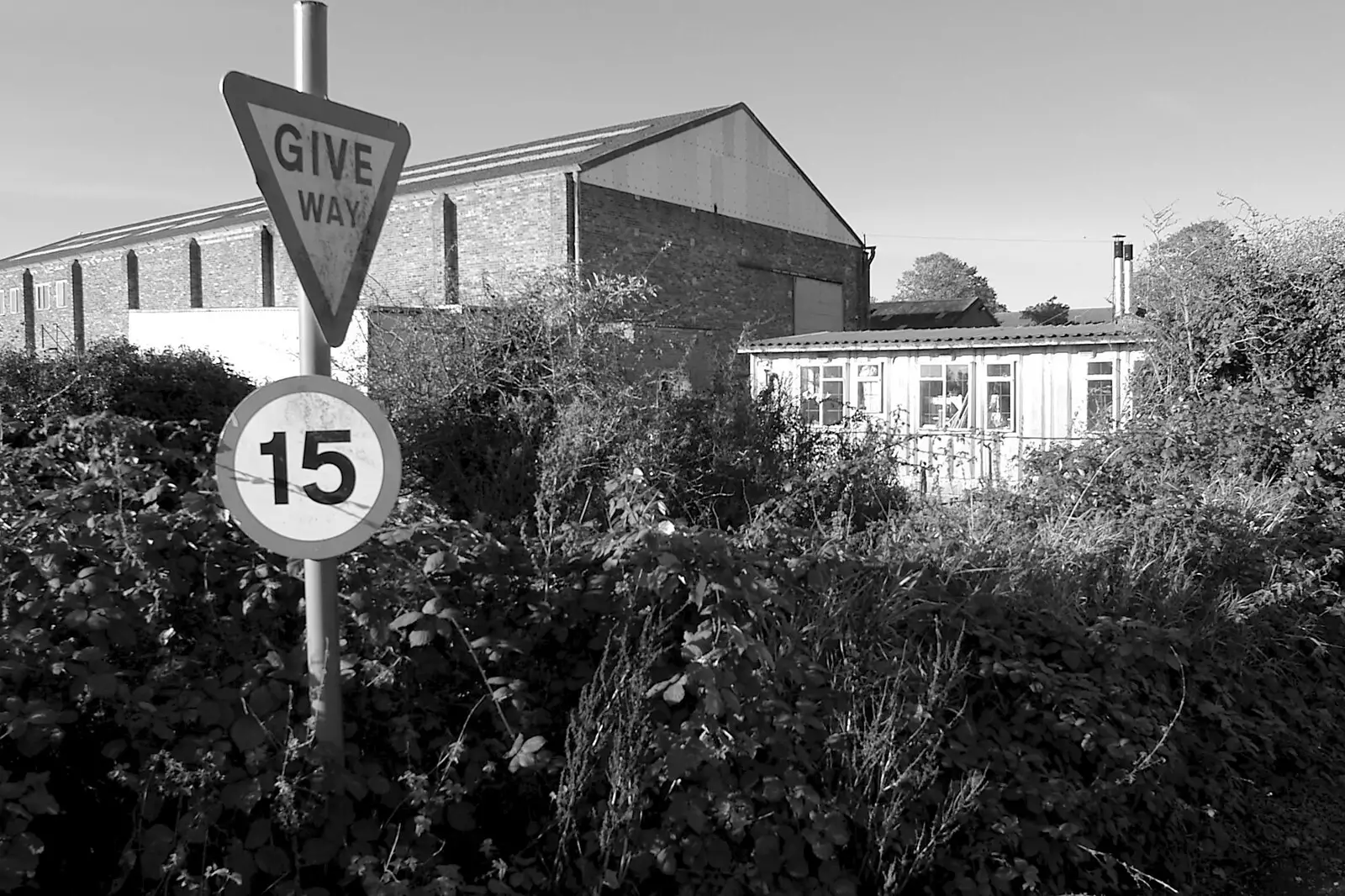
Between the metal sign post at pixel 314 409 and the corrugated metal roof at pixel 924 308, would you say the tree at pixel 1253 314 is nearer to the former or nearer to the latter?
the metal sign post at pixel 314 409

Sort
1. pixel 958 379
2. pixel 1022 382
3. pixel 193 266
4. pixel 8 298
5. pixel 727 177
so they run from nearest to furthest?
1. pixel 1022 382
2. pixel 958 379
3. pixel 727 177
4. pixel 193 266
5. pixel 8 298

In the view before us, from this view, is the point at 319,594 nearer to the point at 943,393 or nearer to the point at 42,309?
the point at 943,393

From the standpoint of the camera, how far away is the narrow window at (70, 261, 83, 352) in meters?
44.2

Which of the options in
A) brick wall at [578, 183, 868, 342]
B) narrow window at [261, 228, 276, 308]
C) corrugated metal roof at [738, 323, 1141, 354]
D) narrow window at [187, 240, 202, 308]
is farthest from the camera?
narrow window at [187, 240, 202, 308]

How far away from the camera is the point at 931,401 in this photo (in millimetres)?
21281

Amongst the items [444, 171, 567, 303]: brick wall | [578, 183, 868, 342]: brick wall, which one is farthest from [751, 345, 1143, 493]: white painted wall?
[444, 171, 567, 303]: brick wall

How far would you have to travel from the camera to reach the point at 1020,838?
4.02 m

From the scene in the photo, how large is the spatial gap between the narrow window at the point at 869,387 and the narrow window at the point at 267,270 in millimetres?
22192

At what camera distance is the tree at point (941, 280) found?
98688 millimetres

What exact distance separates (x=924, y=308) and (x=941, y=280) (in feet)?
160

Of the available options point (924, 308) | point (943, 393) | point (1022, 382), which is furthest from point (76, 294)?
point (1022, 382)

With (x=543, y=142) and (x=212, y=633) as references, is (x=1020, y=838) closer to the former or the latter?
(x=212, y=633)

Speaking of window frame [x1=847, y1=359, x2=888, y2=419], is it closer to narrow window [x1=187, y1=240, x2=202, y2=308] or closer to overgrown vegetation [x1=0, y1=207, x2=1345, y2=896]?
overgrown vegetation [x1=0, y1=207, x2=1345, y2=896]

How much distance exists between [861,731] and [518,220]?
26.2 m
